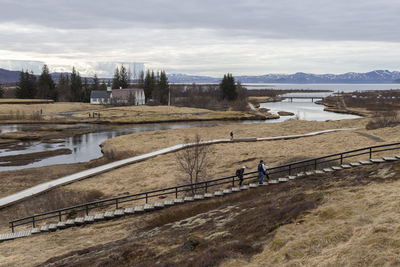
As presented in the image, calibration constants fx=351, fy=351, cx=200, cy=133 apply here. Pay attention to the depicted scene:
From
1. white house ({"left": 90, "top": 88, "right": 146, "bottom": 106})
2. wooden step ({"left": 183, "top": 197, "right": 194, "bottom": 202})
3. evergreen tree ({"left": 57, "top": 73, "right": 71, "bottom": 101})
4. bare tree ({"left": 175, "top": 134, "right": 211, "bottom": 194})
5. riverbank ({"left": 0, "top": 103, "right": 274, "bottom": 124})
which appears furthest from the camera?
evergreen tree ({"left": 57, "top": 73, "right": 71, "bottom": 101})

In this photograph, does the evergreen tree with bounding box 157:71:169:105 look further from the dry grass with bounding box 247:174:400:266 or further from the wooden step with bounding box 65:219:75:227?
the dry grass with bounding box 247:174:400:266

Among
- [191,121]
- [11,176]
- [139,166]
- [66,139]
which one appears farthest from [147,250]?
[191,121]

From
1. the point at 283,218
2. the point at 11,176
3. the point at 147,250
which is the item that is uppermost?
the point at 283,218

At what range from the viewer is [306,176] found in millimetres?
21391

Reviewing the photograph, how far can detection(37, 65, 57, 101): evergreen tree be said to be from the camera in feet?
Answer: 440

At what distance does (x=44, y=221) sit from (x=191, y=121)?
71856 millimetres

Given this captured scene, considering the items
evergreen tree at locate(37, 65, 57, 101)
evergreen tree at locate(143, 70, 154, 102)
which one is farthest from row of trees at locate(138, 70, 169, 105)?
evergreen tree at locate(37, 65, 57, 101)

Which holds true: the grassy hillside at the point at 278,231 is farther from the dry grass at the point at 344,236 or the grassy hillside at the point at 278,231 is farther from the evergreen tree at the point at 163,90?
the evergreen tree at the point at 163,90

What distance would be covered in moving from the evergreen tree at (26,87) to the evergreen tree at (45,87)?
2.33m

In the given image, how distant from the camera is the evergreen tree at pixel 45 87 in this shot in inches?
5281

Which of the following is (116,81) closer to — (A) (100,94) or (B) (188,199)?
(A) (100,94)

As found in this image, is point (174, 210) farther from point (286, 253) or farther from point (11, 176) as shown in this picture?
point (11, 176)

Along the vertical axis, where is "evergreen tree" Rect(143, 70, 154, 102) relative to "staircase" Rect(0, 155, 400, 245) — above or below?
above

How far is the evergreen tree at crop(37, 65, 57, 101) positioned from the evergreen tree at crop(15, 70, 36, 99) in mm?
2334
